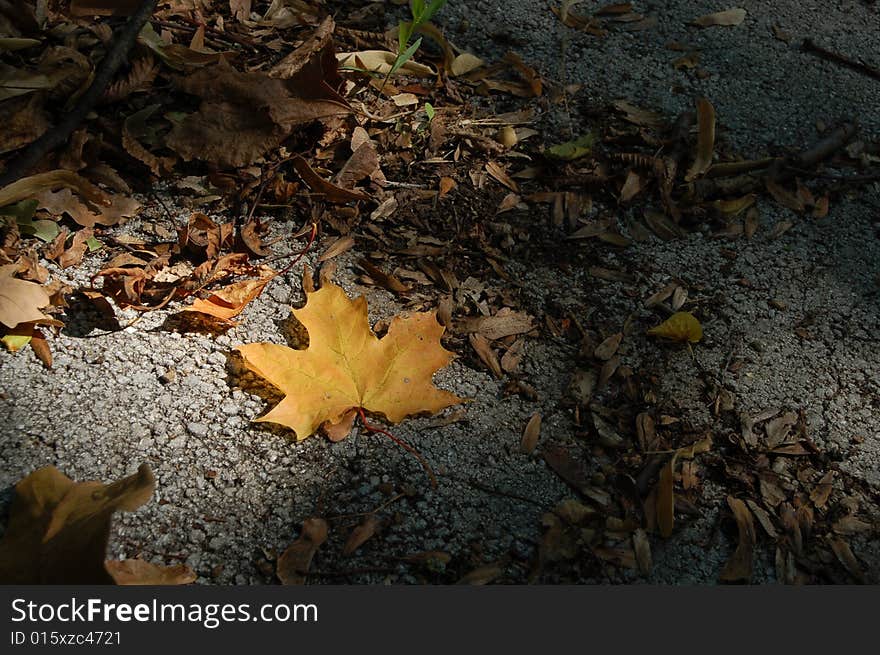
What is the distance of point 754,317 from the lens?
6.01 ft

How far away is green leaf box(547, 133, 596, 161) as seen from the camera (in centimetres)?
206

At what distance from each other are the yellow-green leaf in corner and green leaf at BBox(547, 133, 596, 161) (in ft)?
1.76

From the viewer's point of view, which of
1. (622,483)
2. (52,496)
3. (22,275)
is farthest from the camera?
(22,275)

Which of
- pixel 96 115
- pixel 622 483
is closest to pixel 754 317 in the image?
pixel 622 483

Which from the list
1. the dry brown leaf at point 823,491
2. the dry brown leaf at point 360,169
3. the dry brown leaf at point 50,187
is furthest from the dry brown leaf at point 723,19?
the dry brown leaf at point 50,187

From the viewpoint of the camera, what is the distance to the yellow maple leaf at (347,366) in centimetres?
151

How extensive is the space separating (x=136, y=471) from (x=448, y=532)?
549 mm

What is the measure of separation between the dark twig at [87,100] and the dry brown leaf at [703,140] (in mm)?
1390

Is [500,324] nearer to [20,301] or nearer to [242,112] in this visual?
[242,112]

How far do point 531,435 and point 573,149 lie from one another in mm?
836

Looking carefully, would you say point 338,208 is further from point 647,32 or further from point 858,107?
point 858,107

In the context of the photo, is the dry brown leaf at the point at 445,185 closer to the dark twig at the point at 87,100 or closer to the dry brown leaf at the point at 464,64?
the dry brown leaf at the point at 464,64

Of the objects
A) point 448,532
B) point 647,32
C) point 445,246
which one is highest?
point 647,32

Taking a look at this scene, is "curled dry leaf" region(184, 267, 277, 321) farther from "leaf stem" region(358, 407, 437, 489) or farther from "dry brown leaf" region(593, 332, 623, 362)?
"dry brown leaf" region(593, 332, 623, 362)
